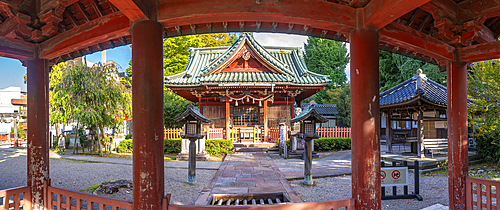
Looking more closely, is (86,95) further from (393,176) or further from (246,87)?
(393,176)

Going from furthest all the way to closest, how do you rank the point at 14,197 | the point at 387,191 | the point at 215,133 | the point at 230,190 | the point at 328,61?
the point at 328,61, the point at 215,133, the point at 387,191, the point at 230,190, the point at 14,197

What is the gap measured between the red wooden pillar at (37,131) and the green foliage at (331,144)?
40.1ft

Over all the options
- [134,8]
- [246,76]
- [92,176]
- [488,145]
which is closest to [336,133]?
[246,76]

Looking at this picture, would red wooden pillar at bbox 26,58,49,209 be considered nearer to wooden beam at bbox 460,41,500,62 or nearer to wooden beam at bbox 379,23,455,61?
wooden beam at bbox 379,23,455,61

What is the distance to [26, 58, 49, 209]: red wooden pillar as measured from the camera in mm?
4078

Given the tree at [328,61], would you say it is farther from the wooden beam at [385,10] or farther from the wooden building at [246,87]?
the wooden beam at [385,10]

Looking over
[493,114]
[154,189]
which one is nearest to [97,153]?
[154,189]

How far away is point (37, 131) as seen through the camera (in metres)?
4.12

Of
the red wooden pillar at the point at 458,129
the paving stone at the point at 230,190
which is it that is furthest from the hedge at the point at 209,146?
A: the red wooden pillar at the point at 458,129

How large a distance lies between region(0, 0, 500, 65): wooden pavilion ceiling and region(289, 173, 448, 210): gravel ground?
3.40m

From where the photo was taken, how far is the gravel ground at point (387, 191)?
226 inches

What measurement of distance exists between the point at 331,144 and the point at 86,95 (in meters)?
13.3

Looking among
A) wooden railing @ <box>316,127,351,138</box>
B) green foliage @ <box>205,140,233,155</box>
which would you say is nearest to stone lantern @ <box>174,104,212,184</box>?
green foliage @ <box>205,140,233,155</box>

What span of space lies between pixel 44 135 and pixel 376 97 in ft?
17.2
